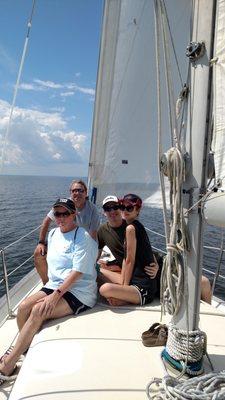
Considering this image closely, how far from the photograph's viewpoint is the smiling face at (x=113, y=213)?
3779mm

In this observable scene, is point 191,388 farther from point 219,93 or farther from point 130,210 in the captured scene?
point 130,210

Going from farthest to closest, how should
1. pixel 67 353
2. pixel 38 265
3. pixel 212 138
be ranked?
pixel 38 265 < pixel 67 353 < pixel 212 138

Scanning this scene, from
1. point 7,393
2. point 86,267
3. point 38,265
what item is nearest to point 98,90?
point 38,265

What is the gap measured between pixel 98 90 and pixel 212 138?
4129mm

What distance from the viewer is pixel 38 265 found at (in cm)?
414

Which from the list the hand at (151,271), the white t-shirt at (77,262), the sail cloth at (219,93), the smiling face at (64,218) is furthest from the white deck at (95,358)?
the sail cloth at (219,93)

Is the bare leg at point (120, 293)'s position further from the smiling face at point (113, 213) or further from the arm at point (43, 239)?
the arm at point (43, 239)

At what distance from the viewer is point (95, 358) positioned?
2340 millimetres

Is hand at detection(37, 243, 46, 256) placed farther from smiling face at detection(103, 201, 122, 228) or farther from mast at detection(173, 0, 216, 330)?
mast at detection(173, 0, 216, 330)

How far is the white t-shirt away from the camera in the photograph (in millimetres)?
3139

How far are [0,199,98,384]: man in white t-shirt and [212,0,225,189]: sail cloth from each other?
1.78 metres

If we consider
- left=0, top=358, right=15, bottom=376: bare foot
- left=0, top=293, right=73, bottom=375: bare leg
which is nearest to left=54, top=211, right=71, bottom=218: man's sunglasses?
left=0, top=293, right=73, bottom=375: bare leg

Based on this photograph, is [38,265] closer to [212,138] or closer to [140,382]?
[140,382]

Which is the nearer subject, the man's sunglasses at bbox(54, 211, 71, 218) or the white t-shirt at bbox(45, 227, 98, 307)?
the white t-shirt at bbox(45, 227, 98, 307)
